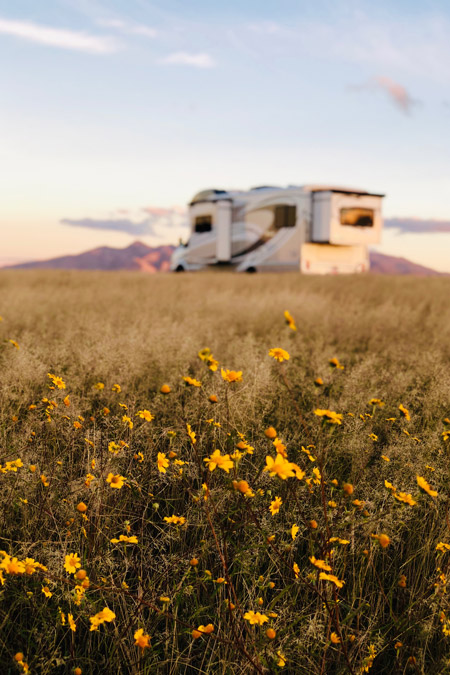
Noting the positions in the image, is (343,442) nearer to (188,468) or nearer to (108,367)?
(188,468)

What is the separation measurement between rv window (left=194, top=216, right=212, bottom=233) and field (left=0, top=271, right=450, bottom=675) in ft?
51.5

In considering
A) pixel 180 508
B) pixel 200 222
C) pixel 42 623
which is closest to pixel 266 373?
pixel 180 508

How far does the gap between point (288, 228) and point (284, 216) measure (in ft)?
1.67

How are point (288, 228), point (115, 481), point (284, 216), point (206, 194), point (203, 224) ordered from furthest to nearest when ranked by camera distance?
point (206, 194) < point (203, 224) < point (284, 216) < point (288, 228) < point (115, 481)

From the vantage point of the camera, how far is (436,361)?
3.96 metres

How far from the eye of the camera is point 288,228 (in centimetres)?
1712

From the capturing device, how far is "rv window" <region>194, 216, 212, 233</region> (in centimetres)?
1927

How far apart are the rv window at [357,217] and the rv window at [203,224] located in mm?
5473

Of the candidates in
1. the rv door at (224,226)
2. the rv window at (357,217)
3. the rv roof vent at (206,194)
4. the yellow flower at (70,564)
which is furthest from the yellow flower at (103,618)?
the rv roof vent at (206,194)

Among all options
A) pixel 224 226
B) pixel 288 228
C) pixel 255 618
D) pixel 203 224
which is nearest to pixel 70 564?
pixel 255 618

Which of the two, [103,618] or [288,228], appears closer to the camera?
[103,618]

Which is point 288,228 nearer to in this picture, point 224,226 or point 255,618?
point 224,226

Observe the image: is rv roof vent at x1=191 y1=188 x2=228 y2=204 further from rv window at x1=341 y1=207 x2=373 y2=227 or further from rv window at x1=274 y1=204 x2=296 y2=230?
rv window at x1=341 y1=207 x2=373 y2=227

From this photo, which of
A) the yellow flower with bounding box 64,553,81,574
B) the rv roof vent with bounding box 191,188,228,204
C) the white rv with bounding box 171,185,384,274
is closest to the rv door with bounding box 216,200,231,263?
the white rv with bounding box 171,185,384,274
